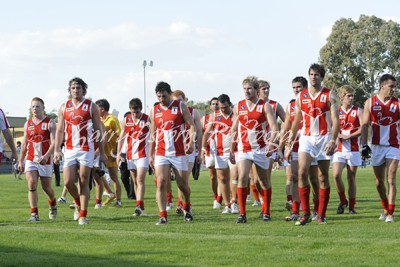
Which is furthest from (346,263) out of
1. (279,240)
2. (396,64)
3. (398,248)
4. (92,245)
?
(396,64)

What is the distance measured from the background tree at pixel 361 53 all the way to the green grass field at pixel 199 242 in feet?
224

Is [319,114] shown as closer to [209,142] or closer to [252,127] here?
[252,127]

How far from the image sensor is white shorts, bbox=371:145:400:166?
44.6 feet

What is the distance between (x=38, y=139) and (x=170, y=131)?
274 cm

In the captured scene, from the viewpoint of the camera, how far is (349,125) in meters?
16.3

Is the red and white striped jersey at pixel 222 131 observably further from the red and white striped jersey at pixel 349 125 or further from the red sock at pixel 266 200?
the red sock at pixel 266 200

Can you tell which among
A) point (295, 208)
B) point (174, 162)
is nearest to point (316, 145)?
point (295, 208)

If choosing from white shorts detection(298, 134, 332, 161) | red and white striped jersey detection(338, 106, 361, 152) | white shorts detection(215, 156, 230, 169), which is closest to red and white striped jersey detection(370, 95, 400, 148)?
white shorts detection(298, 134, 332, 161)

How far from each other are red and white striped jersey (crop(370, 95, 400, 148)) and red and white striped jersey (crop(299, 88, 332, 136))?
946 mm

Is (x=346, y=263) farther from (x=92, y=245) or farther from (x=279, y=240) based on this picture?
(x=92, y=245)

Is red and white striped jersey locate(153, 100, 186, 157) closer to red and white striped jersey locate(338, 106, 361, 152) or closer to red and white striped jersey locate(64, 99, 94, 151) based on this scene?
red and white striped jersey locate(64, 99, 94, 151)

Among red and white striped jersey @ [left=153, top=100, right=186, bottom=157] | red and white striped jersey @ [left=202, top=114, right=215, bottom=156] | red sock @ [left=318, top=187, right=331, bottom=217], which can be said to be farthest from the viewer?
red and white striped jersey @ [left=202, top=114, right=215, bottom=156]

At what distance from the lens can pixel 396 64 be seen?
83.1m

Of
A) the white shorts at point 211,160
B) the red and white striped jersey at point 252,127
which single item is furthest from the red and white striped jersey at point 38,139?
the white shorts at point 211,160
